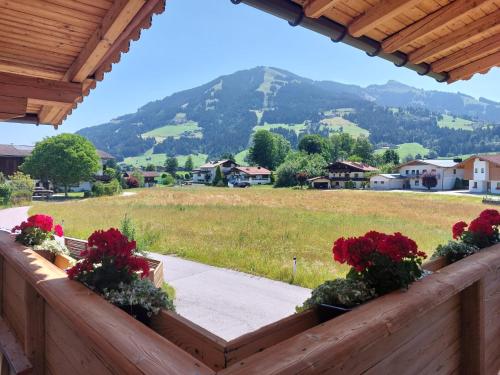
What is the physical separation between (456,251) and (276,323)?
81.8 inches

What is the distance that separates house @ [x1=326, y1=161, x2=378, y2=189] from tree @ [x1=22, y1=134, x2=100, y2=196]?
36964mm

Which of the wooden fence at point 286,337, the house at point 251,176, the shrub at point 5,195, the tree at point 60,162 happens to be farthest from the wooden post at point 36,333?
the house at point 251,176

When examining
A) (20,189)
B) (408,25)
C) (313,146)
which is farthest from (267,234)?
(313,146)

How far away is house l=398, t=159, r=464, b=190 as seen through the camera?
49.6 meters

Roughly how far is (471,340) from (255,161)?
79250mm

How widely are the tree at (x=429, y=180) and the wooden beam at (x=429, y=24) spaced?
5325cm

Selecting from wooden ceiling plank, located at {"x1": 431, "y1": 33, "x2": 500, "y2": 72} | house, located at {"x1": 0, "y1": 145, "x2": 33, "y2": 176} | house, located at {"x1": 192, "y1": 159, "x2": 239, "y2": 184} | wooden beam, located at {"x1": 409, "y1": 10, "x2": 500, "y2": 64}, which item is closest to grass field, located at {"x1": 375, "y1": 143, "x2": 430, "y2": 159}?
house, located at {"x1": 192, "y1": 159, "x2": 239, "y2": 184}

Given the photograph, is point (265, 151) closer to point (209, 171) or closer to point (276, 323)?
point (209, 171)

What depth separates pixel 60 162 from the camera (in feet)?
131

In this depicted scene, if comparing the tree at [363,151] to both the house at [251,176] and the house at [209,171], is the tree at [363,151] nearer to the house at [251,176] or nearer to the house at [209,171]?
the house at [251,176]

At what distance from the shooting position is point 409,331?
1356mm

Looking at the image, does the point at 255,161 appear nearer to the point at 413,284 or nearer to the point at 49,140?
the point at 49,140

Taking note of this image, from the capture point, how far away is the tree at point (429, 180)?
48938 mm

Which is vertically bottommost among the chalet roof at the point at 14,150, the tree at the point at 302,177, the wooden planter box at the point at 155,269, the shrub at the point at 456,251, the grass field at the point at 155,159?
the wooden planter box at the point at 155,269
